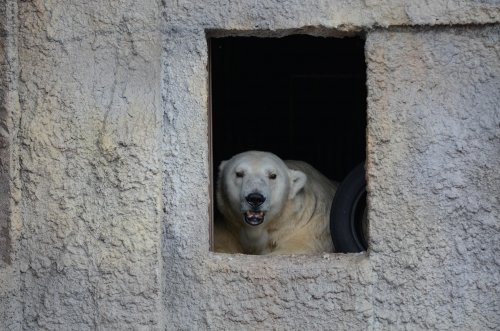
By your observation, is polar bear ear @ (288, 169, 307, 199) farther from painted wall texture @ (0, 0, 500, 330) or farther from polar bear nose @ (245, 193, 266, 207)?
painted wall texture @ (0, 0, 500, 330)

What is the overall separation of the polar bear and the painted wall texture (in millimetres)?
957

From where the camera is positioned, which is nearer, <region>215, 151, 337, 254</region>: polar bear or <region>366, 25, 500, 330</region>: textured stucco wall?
<region>366, 25, 500, 330</region>: textured stucco wall

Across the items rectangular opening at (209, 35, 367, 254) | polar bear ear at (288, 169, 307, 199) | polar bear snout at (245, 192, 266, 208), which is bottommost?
polar bear snout at (245, 192, 266, 208)

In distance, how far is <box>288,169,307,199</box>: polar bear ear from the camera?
15.9 ft

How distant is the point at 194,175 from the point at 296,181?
1352 mm

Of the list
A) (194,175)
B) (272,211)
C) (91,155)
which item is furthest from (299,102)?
(91,155)

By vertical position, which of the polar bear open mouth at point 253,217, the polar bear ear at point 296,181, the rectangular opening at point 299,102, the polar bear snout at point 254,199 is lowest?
the polar bear open mouth at point 253,217

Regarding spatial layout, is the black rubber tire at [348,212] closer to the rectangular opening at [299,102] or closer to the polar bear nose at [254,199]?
the polar bear nose at [254,199]

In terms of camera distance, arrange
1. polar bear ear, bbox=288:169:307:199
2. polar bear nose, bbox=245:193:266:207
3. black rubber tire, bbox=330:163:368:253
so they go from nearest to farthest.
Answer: black rubber tire, bbox=330:163:368:253, polar bear nose, bbox=245:193:266:207, polar bear ear, bbox=288:169:307:199

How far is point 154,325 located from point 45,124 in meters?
0.98

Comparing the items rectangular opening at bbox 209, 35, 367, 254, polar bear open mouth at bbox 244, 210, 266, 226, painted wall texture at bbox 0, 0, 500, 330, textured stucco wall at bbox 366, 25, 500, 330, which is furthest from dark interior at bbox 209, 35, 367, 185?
textured stucco wall at bbox 366, 25, 500, 330

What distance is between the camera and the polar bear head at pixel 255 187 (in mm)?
4488

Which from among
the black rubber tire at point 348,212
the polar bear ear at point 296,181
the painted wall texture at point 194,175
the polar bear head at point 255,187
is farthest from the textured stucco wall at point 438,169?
the polar bear ear at point 296,181

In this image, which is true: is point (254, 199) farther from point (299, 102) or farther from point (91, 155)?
point (299, 102)
